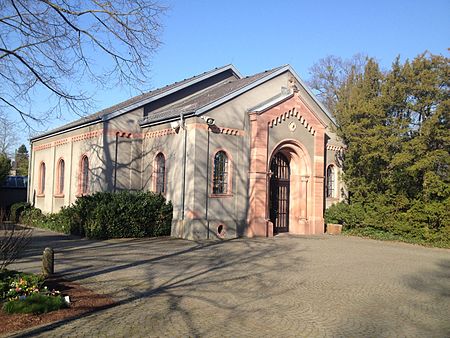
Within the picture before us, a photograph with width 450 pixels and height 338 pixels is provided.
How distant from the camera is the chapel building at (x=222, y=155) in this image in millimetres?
18297

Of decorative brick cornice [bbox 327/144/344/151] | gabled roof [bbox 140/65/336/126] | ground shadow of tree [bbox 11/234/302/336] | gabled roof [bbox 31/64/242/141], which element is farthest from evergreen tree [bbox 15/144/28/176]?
ground shadow of tree [bbox 11/234/302/336]

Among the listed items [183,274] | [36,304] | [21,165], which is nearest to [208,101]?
[183,274]

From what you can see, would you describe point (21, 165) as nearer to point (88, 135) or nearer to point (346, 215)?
point (88, 135)

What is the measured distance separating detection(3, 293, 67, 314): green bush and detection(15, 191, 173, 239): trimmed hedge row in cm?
1010

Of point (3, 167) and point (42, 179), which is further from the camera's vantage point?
point (42, 179)

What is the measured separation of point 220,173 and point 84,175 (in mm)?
8054

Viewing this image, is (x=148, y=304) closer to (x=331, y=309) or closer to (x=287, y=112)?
(x=331, y=309)

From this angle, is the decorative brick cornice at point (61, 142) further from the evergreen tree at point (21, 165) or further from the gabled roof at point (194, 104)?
the evergreen tree at point (21, 165)

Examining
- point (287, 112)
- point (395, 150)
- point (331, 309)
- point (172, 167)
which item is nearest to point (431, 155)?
point (395, 150)

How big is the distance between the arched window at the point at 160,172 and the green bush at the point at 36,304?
1306 cm

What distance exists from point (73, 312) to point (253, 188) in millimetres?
12715

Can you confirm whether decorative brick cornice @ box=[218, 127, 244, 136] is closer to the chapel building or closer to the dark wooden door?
the chapel building

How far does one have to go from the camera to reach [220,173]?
747 inches

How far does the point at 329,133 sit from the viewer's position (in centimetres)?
2389
